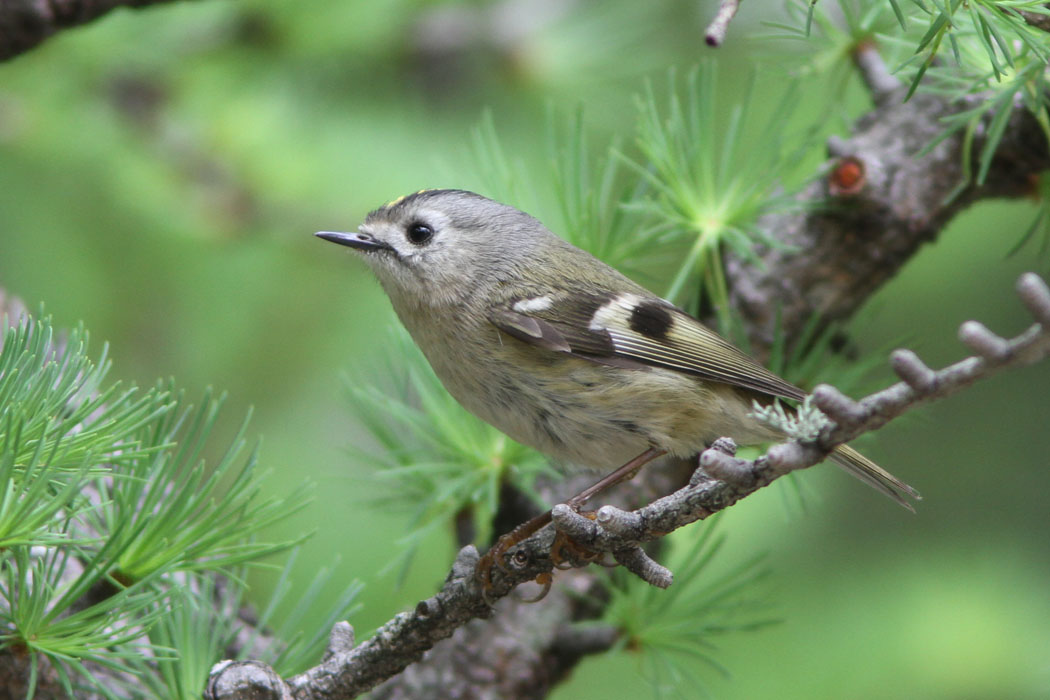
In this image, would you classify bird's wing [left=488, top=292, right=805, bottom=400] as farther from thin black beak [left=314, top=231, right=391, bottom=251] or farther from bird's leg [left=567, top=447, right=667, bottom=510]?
thin black beak [left=314, top=231, right=391, bottom=251]

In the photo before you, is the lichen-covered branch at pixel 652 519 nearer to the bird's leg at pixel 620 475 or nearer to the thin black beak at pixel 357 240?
the bird's leg at pixel 620 475

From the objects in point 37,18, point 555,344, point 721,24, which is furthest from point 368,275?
point 721,24

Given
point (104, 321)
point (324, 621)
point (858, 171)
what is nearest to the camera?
point (324, 621)

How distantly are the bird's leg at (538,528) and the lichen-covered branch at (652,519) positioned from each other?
11 mm

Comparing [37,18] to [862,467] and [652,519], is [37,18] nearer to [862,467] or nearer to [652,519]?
[652,519]

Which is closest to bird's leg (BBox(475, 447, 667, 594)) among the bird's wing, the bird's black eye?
the bird's wing

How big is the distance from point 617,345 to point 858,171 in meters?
0.45

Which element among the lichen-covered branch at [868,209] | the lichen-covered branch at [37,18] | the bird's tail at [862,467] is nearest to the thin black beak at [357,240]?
the lichen-covered branch at [37,18]

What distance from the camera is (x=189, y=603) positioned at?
1.22 m

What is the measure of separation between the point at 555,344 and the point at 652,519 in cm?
62

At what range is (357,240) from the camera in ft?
5.62

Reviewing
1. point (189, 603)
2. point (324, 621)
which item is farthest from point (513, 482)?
point (189, 603)

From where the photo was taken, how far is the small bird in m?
1.53

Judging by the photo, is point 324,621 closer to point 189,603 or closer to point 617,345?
point 189,603
